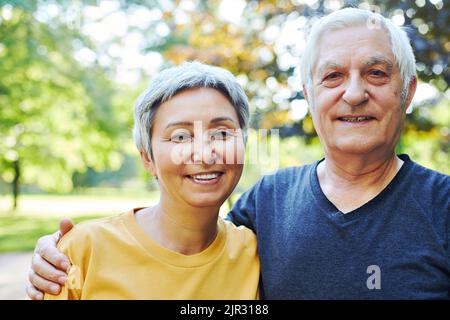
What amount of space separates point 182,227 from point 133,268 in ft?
0.64

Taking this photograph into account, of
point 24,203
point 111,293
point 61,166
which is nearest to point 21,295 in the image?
point 111,293

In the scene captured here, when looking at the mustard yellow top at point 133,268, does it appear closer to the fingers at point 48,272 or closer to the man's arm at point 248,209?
the fingers at point 48,272

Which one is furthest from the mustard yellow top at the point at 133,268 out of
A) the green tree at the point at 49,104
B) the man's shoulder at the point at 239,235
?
the green tree at the point at 49,104

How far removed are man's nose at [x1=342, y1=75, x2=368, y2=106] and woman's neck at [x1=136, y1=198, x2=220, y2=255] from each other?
543 millimetres

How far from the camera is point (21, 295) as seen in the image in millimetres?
4848

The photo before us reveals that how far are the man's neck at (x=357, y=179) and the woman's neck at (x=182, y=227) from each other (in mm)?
424

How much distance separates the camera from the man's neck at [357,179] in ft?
4.90

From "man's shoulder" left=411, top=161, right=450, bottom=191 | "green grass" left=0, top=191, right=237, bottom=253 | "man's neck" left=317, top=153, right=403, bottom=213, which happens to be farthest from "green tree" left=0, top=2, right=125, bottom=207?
"man's shoulder" left=411, top=161, right=450, bottom=191

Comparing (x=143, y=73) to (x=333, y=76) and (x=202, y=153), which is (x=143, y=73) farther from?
(x=202, y=153)

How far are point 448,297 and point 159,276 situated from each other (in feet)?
2.83

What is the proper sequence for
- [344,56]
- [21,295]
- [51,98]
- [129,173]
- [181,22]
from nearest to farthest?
[344,56]
[181,22]
[21,295]
[51,98]
[129,173]

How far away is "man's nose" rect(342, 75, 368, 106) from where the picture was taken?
1409 mm

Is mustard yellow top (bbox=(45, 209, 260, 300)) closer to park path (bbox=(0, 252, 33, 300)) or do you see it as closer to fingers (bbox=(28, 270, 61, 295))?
fingers (bbox=(28, 270, 61, 295))

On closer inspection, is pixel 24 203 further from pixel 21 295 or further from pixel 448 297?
pixel 448 297
